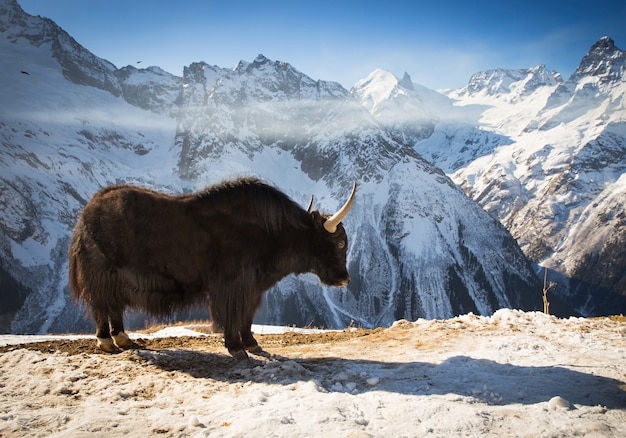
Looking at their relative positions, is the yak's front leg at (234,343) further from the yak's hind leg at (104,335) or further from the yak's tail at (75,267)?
the yak's tail at (75,267)

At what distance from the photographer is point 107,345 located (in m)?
7.18

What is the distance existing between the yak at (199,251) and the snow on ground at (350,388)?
749 mm

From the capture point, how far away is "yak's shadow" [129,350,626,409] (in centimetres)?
445

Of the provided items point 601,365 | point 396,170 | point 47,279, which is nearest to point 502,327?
point 601,365

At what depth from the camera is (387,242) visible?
162 m

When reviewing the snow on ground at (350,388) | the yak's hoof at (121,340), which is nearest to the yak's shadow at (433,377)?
the snow on ground at (350,388)

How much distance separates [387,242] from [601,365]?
158606mm

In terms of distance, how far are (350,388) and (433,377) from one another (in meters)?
1.03

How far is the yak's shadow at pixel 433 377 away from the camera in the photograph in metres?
4.45

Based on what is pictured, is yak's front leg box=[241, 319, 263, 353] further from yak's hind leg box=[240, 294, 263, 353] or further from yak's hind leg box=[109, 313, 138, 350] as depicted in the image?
yak's hind leg box=[109, 313, 138, 350]

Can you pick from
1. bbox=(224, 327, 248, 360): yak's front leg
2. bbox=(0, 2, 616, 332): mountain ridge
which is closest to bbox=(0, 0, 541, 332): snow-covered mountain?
bbox=(0, 2, 616, 332): mountain ridge

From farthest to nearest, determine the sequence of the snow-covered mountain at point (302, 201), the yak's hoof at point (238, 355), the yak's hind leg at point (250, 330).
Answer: the snow-covered mountain at point (302, 201), the yak's hind leg at point (250, 330), the yak's hoof at point (238, 355)

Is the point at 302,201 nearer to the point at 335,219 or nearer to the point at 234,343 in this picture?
the point at 335,219

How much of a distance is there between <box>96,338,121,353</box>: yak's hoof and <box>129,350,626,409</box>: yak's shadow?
1.03 meters
